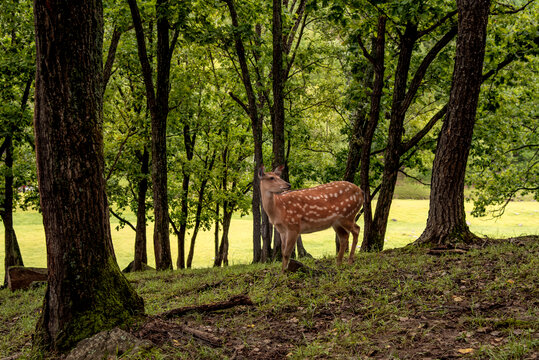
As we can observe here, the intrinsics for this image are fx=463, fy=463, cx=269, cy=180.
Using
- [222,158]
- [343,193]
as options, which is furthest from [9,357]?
[222,158]

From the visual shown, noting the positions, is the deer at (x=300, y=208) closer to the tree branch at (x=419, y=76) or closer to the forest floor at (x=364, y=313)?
the forest floor at (x=364, y=313)

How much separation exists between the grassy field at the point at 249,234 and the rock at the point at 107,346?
73.7 ft

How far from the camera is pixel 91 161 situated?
501 centimetres

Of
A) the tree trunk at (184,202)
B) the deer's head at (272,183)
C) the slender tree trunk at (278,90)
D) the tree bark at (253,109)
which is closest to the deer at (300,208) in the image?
the deer's head at (272,183)

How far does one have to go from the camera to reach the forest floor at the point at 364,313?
4543mm

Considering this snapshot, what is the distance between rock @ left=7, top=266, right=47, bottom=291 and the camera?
38.8ft

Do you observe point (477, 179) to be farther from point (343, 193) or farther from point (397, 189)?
point (397, 189)

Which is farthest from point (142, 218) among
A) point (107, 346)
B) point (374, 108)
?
point (107, 346)

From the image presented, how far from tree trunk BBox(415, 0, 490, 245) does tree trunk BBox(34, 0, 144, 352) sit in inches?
252

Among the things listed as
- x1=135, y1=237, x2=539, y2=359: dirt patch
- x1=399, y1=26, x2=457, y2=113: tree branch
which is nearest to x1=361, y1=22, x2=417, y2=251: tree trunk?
x1=399, y1=26, x2=457, y2=113: tree branch

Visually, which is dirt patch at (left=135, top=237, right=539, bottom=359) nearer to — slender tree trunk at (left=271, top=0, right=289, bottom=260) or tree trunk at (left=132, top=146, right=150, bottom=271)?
slender tree trunk at (left=271, top=0, right=289, bottom=260)

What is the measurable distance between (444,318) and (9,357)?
475 centimetres

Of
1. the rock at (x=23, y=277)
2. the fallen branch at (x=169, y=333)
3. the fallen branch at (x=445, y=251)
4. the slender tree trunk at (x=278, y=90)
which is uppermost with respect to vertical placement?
the slender tree trunk at (x=278, y=90)

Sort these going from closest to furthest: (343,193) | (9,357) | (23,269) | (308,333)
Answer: (9,357) < (308,333) < (343,193) < (23,269)
